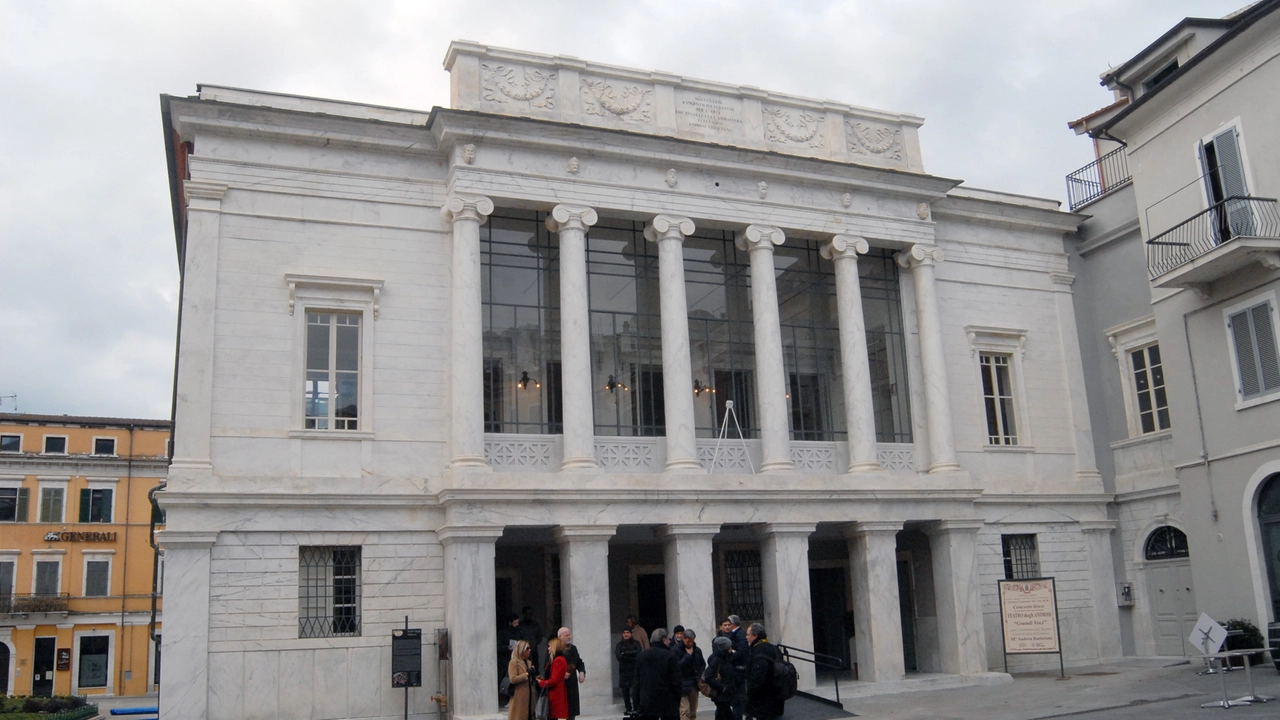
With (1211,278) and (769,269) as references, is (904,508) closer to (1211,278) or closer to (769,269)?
(769,269)

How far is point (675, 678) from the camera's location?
483 inches

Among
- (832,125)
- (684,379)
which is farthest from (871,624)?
(832,125)

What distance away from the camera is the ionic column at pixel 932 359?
854 inches

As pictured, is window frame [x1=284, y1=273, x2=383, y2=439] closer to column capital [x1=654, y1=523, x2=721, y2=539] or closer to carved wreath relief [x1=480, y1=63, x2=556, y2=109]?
carved wreath relief [x1=480, y1=63, x2=556, y2=109]

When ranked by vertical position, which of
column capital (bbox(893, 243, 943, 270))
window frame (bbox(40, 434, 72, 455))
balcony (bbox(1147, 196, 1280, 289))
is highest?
window frame (bbox(40, 434, 72, 455))

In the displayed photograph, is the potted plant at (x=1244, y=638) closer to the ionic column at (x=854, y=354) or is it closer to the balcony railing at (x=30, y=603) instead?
the ionic column at (x=854, y=354)

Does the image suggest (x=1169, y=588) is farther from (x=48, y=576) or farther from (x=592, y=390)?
(x=48, y=576)

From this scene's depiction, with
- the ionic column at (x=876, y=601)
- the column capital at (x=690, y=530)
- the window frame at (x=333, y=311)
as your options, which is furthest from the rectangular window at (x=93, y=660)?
the ionic column at (x=876, y=601)

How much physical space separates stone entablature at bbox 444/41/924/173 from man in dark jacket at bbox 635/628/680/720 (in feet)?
36.2

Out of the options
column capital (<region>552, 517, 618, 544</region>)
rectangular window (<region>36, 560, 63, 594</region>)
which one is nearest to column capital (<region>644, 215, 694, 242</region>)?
column capital (<region>552, 517, 618, 544</region>)

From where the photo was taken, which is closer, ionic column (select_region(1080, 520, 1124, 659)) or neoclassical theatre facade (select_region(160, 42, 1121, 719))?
neoclassical theatre facade (select_region(160, 42, 1121, 719))

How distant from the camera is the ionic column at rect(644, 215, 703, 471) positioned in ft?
64.0

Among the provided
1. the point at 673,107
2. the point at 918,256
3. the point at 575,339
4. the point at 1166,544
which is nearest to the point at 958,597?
the point at 1166,544

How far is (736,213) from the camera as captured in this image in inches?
828
